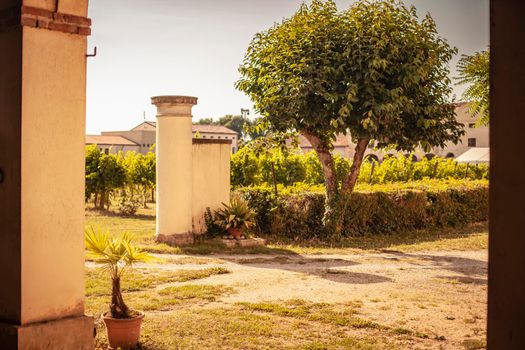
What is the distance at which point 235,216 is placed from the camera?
558 inches

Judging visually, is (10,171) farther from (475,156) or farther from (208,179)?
(475,156)

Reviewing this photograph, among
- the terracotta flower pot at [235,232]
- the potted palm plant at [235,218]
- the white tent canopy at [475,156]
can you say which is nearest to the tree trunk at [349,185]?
the potted palm plant at [235,218]

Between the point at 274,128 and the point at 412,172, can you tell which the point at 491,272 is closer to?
the point at 274,128

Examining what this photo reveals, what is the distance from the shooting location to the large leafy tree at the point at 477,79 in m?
12.3

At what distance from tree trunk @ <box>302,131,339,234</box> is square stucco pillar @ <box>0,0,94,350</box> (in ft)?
32.6

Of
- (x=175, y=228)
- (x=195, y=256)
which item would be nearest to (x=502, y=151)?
(x=195, y=256)

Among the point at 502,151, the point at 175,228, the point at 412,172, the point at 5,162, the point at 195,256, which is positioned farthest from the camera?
the point at 412,172

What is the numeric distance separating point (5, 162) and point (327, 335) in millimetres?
3782

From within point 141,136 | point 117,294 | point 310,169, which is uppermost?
point 141,136

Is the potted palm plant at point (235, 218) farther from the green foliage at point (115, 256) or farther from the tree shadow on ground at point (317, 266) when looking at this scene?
the green foliage at point (115, 256)

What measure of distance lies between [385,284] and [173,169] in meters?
5.86

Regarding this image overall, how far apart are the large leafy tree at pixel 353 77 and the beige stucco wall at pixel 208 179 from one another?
146 centimetres

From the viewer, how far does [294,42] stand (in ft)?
47.7

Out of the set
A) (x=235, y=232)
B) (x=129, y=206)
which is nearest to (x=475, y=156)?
(x=129, y=206)
